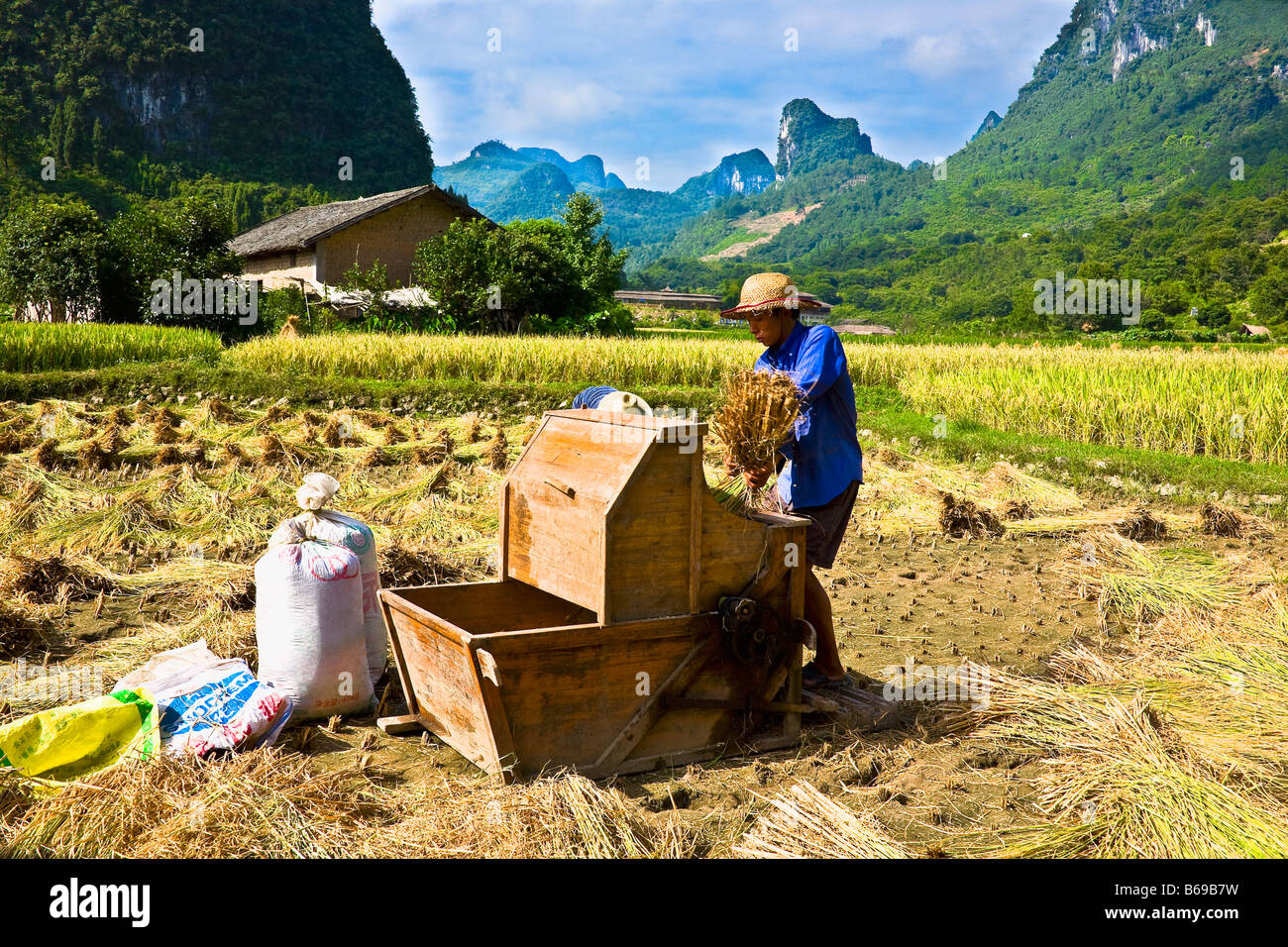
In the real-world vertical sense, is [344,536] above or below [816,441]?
below

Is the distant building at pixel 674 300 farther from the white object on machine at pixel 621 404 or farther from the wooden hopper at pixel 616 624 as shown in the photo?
the wooden hopper at pixel 616 624

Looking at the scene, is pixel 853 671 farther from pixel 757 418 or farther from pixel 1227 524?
pixel 1227 524

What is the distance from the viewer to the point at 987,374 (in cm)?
1366

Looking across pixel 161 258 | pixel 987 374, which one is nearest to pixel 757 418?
pixel 987 374

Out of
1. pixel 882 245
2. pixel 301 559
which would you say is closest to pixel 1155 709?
pixel 301 559

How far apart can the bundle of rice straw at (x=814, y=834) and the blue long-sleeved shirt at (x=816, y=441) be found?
1.36m

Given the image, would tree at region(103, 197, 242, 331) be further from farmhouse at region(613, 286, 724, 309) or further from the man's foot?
farmhouse at region(613, 286, 724, 309)

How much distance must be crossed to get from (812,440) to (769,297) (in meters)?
0.60

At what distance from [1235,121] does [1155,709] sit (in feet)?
396

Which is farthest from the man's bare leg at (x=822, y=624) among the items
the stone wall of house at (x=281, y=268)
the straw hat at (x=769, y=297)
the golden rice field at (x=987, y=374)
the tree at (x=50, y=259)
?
the stone wall of house at (x=281, y=268)

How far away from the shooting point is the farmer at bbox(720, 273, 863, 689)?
3701mm

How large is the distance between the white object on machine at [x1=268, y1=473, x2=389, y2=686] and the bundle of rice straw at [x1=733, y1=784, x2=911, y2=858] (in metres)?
1.91

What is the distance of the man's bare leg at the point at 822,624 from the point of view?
12.3 ft

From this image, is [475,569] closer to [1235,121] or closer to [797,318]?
[797,318]
